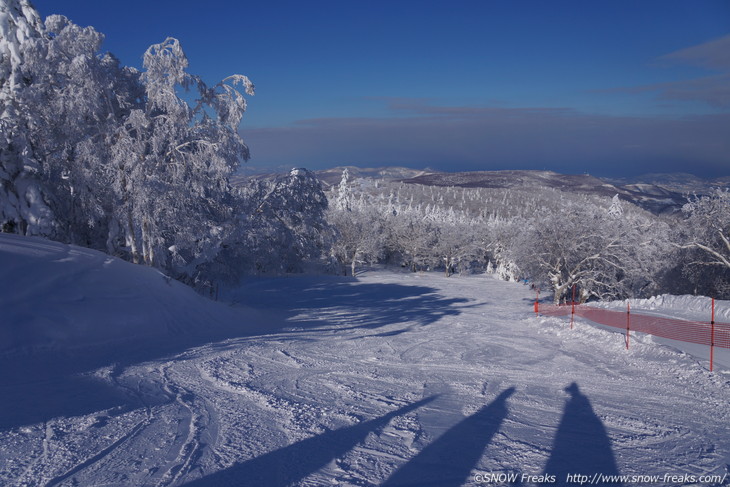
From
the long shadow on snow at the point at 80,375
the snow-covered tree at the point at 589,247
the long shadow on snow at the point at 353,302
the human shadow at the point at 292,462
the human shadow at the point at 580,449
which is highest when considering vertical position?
the snow-covered tree at the point at 589,247

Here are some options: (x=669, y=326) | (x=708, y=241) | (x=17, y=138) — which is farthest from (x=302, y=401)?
(x=708, y=241)

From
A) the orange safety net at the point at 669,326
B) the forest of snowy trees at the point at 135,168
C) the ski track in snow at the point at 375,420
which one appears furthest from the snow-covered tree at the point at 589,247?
the ski track in snow at the point at 375,420

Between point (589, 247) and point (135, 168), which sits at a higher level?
point (135, 168)

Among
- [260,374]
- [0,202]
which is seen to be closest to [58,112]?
[0,202]

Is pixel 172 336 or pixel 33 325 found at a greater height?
pixel 33 325

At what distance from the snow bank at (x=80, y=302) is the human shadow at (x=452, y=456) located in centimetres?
630

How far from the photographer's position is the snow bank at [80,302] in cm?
754

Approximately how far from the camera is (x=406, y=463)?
4.12 metres

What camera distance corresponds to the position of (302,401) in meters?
5.75

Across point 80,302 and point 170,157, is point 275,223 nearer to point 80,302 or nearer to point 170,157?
point 170,157

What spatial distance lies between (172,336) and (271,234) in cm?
1062

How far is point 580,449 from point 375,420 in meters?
2.15

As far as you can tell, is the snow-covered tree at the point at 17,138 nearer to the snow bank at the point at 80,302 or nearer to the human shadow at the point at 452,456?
the snow bank at the point at 80,302

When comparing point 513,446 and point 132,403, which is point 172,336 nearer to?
point 132,403
